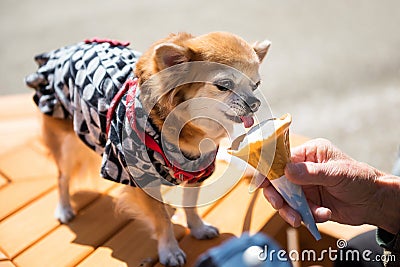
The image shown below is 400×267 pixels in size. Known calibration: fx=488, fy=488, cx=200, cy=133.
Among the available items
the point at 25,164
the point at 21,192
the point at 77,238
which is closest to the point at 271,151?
the point at 77,238

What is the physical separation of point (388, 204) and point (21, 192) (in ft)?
4.34

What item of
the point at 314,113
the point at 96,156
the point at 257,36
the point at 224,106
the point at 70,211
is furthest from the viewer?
the point at 257,36

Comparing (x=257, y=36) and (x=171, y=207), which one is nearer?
(x=171, y=207)

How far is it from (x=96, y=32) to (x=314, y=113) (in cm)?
189

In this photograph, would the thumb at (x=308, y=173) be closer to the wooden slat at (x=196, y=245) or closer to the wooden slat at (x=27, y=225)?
the wooden slat at (x=196, y=245)

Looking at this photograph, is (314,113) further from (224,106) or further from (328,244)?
(224,106)

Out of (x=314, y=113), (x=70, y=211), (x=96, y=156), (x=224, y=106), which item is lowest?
(x=314, y=113)

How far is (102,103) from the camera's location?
1.47 metres

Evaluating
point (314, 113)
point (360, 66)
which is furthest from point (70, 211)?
point (360, 66)

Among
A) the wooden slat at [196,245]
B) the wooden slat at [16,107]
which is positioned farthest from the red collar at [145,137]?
the wooden slat at [16,107]

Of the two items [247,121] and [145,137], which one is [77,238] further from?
[247,121]

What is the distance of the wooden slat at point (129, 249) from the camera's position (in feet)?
5.12

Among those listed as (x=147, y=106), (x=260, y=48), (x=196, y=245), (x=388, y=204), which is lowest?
(x=196, y=245)

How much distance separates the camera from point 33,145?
84.7 inches
